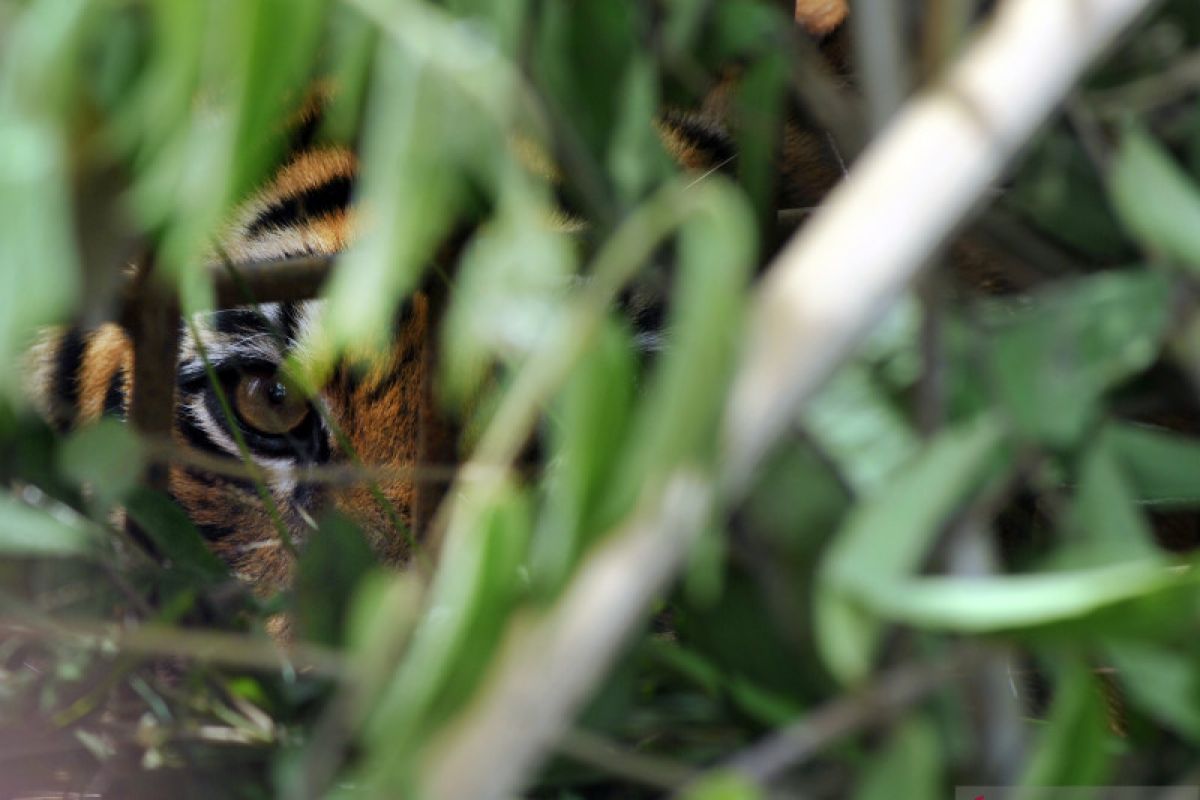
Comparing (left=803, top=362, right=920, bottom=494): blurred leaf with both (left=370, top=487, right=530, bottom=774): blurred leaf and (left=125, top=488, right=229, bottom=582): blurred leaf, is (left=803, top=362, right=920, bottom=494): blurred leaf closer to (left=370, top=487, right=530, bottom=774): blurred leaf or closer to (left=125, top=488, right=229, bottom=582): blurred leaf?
(left=370, top=487, right=530, bottom=774): blurred leaf

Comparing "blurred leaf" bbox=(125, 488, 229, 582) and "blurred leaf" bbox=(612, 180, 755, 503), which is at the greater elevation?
"blurred leaf" bbox=(612, 180, 755, 503)

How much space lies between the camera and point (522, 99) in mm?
390

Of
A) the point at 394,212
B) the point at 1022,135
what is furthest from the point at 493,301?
the point at 1022,135

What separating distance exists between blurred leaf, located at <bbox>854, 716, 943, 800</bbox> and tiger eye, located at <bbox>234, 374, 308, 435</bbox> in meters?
1.24

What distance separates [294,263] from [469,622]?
552 mm

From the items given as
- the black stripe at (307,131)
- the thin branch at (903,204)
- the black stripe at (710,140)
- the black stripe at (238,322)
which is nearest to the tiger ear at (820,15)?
the black stripe at (710,140)

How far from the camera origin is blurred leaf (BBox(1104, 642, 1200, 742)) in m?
0.41

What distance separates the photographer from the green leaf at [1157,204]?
1.40 ft

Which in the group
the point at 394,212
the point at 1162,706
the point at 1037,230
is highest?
the point at 394,212

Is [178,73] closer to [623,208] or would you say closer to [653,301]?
[623,208]

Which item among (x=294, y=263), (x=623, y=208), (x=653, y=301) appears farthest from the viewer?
(x=653, y=301)

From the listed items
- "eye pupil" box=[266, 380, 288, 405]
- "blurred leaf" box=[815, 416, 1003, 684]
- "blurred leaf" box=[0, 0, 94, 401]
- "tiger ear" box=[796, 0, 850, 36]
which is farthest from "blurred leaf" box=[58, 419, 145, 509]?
"eye pupil" box=[266, 380, 288, 405]

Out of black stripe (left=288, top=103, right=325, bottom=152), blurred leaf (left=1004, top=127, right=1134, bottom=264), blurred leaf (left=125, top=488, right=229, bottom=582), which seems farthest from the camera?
black stripe (left=288, top=103, right=325, bottom=152)

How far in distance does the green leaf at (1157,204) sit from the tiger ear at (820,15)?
0.74 metres
